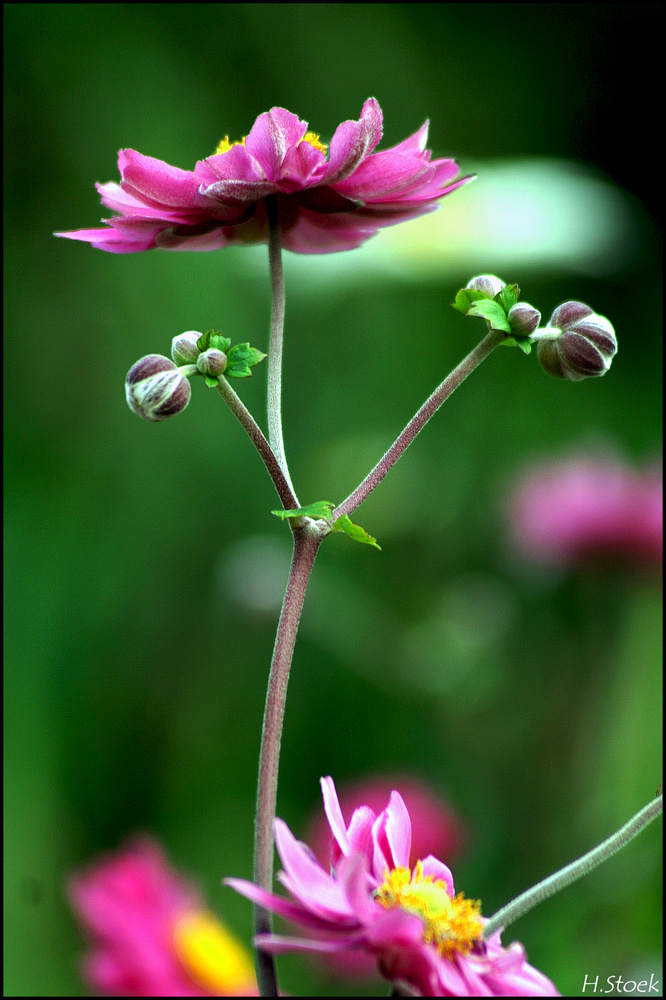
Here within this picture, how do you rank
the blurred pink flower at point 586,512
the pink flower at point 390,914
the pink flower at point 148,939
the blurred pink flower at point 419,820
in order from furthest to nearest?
the blurred pink flower at point 586,512
the blurred pink flower at point 419,820
the pink flower at point 148,939
the pink flower at point 390,914

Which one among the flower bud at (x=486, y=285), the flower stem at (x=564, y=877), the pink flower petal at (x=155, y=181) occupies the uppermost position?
the pink flower petal at (x=155, y=181)

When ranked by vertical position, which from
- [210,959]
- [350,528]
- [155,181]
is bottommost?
[210,959]

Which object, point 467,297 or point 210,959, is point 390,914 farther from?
point 210,959

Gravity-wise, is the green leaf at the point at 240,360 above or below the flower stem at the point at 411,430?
above

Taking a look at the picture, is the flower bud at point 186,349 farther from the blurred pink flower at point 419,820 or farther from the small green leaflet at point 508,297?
the blurred pink flower at point 419,820

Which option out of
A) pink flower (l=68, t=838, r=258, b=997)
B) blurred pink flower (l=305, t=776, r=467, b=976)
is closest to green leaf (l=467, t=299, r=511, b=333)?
pink flower (l=68, t=838, r=258, b=997)

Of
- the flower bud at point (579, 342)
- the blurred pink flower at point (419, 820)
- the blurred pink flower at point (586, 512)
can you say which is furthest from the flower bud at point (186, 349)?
the blurred pink flower at point (586, 512)

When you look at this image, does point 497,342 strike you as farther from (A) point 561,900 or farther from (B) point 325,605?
(B) point 325,605

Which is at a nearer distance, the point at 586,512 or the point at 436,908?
the point at 436,908

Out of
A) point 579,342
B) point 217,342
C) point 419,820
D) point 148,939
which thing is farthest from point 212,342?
point 419,820
